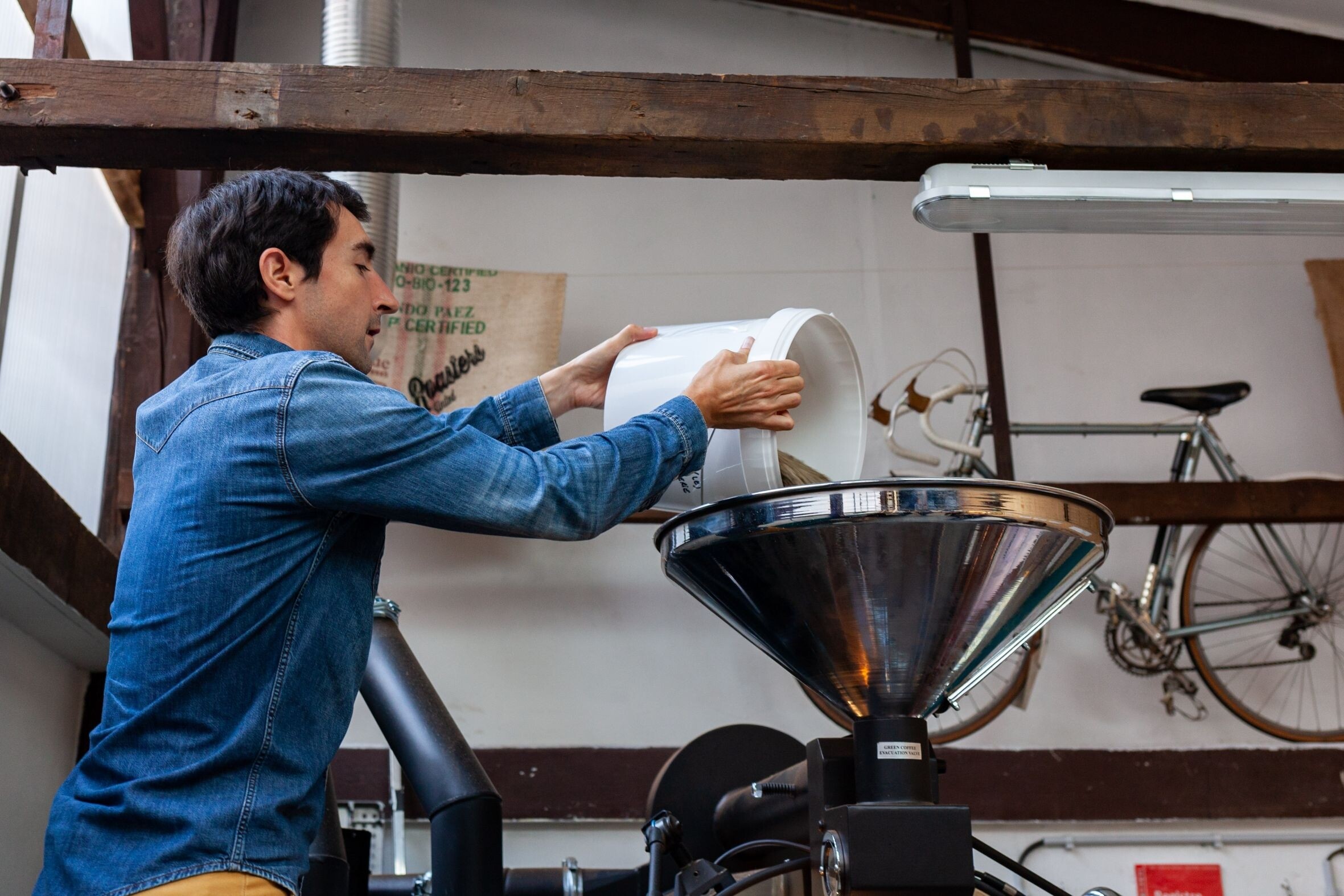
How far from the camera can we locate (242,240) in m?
1.56

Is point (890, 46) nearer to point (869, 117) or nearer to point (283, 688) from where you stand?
point (869, 117)

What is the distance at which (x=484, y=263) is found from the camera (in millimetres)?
4891

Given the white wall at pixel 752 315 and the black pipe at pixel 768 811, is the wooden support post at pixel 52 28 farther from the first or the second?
the white wall at pixel 752 315

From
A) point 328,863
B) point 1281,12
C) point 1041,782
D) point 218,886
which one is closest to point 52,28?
point 328,863

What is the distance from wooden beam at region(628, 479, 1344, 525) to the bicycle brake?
0.60 meters

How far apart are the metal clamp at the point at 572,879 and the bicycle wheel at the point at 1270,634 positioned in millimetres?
2812

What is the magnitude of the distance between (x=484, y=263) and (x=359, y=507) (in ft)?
12.0

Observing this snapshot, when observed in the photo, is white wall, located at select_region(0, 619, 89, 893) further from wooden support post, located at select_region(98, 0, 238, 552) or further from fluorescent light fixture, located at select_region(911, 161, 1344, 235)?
fluorescent light fixture, located at select_region(911, 161, 1344, 235)

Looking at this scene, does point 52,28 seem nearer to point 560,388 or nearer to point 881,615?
point 560,388

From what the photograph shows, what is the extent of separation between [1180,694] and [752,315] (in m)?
2.14

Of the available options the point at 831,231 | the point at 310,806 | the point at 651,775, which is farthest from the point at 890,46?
the point at 310,806

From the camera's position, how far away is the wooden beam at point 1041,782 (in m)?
4.14

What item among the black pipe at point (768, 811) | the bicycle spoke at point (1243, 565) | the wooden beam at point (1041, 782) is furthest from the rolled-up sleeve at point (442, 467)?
the bicycle spoke at point (1243, 565)

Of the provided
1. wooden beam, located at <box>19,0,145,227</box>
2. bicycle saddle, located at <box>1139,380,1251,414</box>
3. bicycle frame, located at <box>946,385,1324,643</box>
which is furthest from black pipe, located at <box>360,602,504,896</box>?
bicycle saddle, located at <box>1139,380,1251,414</box>
